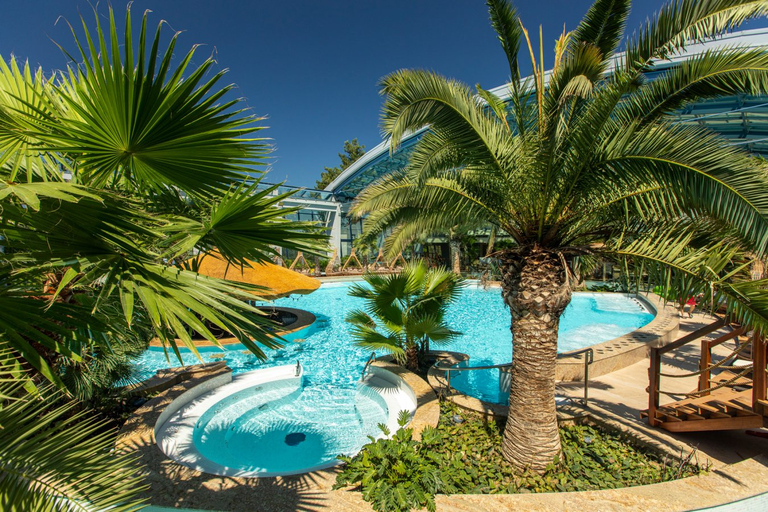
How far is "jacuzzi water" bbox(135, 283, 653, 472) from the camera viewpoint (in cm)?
528

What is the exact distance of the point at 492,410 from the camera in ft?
16.4

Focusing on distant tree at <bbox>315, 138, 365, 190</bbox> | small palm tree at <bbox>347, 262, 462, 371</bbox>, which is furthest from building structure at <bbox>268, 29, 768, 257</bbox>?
distant tree at <bbox>315, 138, 365, 190</bbox>

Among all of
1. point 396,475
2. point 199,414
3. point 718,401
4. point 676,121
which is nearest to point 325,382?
point 199,414

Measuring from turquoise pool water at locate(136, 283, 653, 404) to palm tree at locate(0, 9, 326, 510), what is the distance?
3348 mm

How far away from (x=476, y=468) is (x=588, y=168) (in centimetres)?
336

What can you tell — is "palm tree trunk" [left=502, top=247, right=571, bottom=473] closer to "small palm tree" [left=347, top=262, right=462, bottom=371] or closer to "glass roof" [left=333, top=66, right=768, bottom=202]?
"small palm tree" [left=347, top=262, right=462, bottom=371]

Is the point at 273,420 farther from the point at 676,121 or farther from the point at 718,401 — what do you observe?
the point at 676,121

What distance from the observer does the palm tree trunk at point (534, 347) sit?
3.66 metres

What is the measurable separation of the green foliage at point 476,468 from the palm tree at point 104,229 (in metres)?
2.05

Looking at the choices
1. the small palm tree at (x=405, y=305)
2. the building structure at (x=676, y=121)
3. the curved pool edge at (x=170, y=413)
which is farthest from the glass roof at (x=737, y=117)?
the curved pool edge at (x=170, y=413)

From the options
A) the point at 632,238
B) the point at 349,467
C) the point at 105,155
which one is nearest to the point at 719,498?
→ the point at 632,238

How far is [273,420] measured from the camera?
6.10 m

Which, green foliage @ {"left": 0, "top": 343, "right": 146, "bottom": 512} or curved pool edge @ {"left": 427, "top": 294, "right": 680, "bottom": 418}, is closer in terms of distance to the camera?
green foliage @ {"left": 0, "top": 343, "right": 146, "bottom": 512}

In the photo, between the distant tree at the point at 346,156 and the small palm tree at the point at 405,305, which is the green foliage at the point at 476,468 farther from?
the distant tree at the point at 346,156
